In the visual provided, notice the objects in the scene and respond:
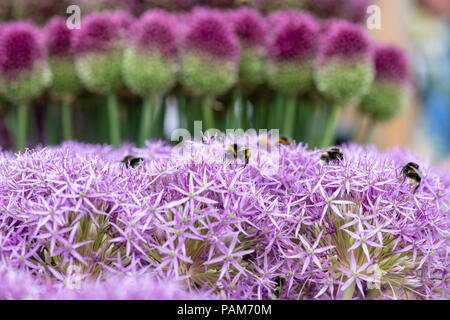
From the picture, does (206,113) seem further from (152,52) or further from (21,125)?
(21,125)

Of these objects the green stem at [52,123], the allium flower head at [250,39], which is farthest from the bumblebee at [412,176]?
the green stem at [52,123]

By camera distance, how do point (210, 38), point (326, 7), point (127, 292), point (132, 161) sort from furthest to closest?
point (326, 7), point (210, 38), point (132, 161), point (127, 292)

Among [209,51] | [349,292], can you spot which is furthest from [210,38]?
[349,292]

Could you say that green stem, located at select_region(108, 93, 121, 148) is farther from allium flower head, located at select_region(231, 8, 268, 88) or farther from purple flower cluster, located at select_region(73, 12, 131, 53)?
allium flower head, located at select_region(231, 8, 268, 88)

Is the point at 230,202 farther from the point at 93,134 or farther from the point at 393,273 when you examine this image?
the point at 93,134

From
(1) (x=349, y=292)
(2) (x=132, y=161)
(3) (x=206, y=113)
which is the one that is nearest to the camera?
(1) (x=349, y=292)
